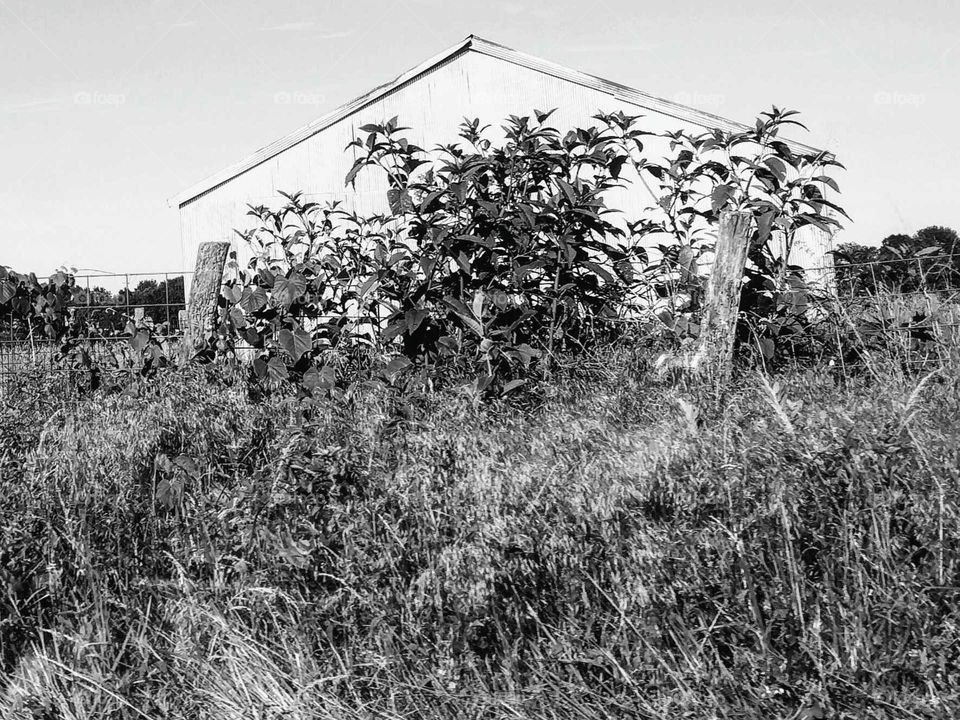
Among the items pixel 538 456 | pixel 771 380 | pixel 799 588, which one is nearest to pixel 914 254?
pixel 771 380

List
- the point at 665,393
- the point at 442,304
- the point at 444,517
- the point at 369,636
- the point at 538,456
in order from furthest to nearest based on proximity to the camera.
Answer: the point at 442,304, the point at 665,393, the point at 538,456, the point at 444,517, the point at 369,636

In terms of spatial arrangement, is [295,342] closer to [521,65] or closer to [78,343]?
[78,343]

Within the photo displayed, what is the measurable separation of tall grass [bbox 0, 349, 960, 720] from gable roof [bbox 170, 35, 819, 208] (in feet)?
36.7

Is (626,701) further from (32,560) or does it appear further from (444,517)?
(32,560)

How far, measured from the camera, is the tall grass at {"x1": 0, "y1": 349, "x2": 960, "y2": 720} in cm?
199

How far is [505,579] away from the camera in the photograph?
2320 millimetres

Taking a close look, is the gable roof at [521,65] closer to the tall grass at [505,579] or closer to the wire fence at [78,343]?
the wire fence at [78,343]

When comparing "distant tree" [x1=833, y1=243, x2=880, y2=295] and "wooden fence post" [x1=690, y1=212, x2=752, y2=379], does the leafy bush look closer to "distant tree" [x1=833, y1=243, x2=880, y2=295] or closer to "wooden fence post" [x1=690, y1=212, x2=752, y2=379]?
"wooden fence post" [x1=690, y1=212, x2=752, y2=379]

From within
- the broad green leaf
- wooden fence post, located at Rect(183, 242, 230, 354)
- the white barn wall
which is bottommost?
the broad green leaf

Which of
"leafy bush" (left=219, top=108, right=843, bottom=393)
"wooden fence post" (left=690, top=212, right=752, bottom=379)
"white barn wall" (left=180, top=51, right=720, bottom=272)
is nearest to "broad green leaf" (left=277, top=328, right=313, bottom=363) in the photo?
"leafy bush" (left=219, top=108, right=843, bottom=393)

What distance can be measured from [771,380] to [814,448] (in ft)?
5.54

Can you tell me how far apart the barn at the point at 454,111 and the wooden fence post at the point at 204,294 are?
26.4 feet

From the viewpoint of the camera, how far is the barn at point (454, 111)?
45.3 feet

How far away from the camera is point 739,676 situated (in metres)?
1.98
